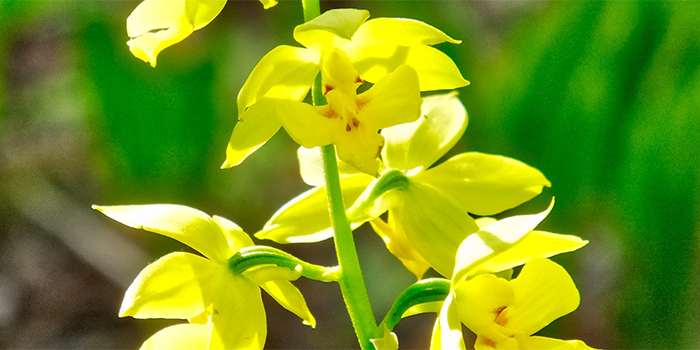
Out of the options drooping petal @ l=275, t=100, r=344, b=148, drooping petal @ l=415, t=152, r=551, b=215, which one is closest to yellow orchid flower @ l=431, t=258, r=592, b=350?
drooping petal @ l=415, t=152, r=551, b=215

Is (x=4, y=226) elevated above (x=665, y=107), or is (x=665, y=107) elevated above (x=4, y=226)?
(x=665, y=107)

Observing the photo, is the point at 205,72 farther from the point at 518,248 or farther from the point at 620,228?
the point at 518,248

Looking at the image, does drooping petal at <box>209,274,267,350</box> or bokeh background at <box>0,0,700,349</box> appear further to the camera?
bokeh background at <box>0,0,700,349</box>

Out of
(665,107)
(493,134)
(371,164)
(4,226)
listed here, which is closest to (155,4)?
(371,164)

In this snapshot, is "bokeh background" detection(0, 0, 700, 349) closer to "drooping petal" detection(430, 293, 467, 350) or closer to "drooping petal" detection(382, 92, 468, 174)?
"drooping petal" detection(382, 92, 468, 174)

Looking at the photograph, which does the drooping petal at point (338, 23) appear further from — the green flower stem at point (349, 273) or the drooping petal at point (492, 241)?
the drooping petal at point (492, 241)

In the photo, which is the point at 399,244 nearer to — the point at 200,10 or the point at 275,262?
the point at 275,262
